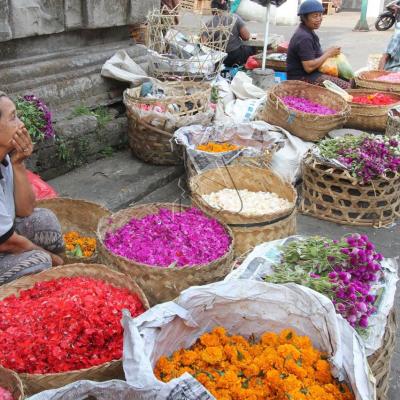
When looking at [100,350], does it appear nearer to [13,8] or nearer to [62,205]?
[62,205]

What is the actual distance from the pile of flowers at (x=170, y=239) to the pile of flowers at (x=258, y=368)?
0.63 m

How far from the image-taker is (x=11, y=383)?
1.86m

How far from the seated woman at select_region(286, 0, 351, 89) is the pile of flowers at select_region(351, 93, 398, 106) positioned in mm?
350

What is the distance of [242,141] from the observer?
4.98 metres

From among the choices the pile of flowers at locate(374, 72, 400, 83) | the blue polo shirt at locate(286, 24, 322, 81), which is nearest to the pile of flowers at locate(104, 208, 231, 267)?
the blue polo shirt at locate(286, 24, 322, 81)

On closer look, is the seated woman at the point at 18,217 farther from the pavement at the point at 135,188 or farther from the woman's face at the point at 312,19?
the woman's face at the point at 312,19

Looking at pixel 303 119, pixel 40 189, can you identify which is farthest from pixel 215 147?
pixel 40 189

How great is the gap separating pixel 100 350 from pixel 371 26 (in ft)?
65.3

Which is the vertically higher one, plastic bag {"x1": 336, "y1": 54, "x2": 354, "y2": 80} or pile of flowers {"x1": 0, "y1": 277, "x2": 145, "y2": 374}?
plastic bag {"x1": 336, "y1": 54, "x2": 354, "y2": 80}

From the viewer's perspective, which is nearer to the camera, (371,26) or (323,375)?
(323,375)

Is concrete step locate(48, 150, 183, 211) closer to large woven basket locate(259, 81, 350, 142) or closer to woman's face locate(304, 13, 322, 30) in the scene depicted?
large woven basket locate(259, 81, 350, 142)

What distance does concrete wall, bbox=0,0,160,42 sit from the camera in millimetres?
4137

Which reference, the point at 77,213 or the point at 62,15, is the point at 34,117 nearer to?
the point at 77,213

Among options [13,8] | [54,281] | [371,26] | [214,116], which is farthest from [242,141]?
[371,26]
